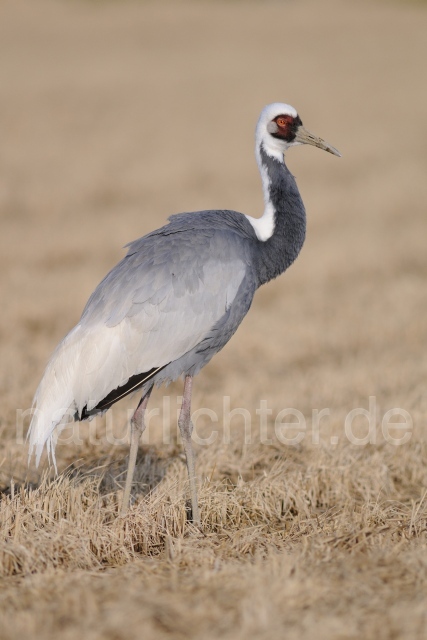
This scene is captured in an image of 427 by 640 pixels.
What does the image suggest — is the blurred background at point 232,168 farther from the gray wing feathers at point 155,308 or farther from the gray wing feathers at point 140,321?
the gray wing feathers at point 155,308

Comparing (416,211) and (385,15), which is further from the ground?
(385,15)

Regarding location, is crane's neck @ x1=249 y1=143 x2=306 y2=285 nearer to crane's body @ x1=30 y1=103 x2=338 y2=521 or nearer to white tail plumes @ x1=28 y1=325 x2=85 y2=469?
crane's body @ x1=30 y1=103 x2=338 y2=521

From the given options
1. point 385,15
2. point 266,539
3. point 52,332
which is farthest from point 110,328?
point 385,15

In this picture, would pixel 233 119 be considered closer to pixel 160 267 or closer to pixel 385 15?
pixel 385 15

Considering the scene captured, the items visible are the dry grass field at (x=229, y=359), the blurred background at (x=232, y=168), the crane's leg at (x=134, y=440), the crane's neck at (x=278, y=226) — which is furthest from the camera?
the blurred background at (x=232, y=168)

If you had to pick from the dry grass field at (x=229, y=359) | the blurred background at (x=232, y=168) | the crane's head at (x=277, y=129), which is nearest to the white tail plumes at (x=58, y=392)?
the dry grass field at (x=229, y=359)

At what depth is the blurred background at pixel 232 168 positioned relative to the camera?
9.16 m

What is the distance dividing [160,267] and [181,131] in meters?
17.1

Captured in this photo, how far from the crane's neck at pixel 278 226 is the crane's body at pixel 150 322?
21 centimetres

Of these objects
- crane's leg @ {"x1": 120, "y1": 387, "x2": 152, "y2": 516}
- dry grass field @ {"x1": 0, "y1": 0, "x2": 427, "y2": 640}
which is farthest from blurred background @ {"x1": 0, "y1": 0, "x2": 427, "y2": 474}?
crane's leg @ {"x1": 120, "y1": 387, "x2": 152, "y2": 516}

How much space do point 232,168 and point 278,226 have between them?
13.6 meters

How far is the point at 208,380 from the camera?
28.2 feet

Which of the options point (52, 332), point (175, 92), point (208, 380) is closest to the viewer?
point (208, 380)

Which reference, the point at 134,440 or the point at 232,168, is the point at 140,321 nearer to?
the point at 134,440
